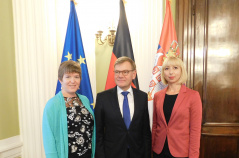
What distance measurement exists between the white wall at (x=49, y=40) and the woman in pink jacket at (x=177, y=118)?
34.1 inches

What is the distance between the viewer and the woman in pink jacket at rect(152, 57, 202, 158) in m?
1.49

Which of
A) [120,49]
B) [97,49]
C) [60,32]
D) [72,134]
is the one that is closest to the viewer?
[72,134]

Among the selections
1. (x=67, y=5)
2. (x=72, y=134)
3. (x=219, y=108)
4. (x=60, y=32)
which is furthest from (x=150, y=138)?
(x=67, y=5)

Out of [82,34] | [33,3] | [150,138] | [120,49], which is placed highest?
[33,3]

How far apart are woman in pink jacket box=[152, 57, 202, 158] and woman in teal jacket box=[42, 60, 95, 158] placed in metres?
0.68

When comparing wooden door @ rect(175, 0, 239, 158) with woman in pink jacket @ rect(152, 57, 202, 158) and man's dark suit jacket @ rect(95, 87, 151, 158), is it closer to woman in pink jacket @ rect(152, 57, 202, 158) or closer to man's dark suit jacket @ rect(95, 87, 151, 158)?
woman in pink jacket @ rect(152, 57, 202, 158)

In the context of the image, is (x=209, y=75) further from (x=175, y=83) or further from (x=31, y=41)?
(x=31, y=41)

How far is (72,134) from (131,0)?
205 centimetres

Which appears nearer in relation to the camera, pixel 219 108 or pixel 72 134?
pixel 72 134

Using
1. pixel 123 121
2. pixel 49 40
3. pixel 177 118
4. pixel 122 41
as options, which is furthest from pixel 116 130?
pixel 49 40

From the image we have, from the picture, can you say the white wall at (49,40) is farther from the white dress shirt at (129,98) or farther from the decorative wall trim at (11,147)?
the white dress shirt at (129,98)

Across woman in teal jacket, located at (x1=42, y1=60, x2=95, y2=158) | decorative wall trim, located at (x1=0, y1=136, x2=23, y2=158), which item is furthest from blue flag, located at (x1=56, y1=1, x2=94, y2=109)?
decorative wall trim, located at (x1=0, y1=136, x2=23, y2=158)

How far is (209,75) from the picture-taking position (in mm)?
2475

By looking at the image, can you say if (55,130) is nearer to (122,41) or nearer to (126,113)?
(126,113)
